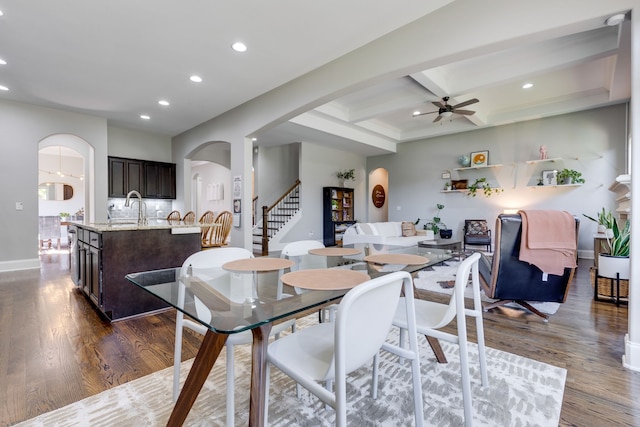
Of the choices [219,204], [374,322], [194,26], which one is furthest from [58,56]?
[219,204]

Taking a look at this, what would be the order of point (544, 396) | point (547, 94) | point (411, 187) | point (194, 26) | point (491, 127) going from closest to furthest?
point (544, 396), point (194, 26), point (547, 94), point (491, 127), point (411, 187)

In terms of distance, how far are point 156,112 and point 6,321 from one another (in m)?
3.99

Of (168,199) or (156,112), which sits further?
(168,199)

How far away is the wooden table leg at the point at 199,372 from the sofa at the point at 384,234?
4.49 m

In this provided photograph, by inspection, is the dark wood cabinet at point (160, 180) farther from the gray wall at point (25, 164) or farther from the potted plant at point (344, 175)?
the potted plant at point (344, 175)

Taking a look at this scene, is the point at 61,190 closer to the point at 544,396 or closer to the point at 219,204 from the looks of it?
the point at 219,204

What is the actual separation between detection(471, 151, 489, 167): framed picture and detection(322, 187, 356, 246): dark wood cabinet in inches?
126

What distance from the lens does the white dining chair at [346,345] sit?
88 centimetres

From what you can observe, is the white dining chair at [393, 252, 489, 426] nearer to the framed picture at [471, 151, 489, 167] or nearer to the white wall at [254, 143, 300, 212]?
the framed picture at [471, 151, 489, 167]

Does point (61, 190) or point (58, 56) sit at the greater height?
point (58, 56)

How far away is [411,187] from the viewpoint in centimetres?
827

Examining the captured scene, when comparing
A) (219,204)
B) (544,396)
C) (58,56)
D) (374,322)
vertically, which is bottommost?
(544,396)

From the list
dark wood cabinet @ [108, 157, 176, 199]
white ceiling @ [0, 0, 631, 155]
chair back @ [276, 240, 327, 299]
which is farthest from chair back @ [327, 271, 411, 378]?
dark wood cabinet @ [108, 157, 176, 199]

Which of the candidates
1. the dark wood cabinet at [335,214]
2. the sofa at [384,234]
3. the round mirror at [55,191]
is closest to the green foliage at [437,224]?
the sofa at [384,234]
